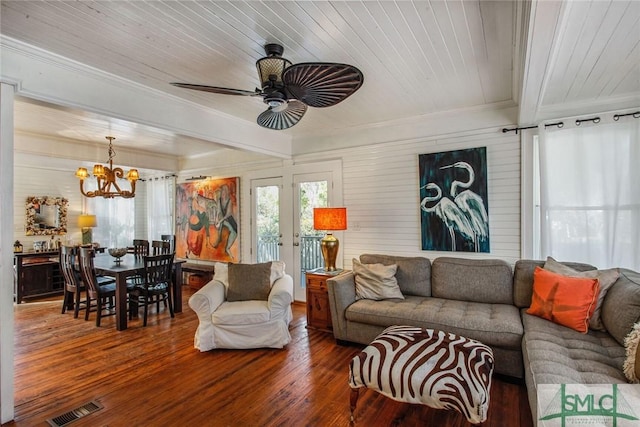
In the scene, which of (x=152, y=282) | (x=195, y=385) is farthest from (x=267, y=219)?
(x=195, y=385)

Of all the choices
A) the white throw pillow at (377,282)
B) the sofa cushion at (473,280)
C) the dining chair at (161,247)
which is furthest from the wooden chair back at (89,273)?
the sofa cushion at (473,280)

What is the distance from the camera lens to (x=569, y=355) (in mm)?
2035

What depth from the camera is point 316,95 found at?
2246 millimetres

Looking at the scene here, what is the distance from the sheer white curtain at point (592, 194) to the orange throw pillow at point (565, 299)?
27.9 inches

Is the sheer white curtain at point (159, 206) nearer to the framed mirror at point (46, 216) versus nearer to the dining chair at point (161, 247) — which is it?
the dining chair at point (161, 247)

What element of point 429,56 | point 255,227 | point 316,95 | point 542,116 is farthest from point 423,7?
point 255,227

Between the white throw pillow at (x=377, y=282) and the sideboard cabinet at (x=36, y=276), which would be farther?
the sideboard cabinet at (x=36, y=276)

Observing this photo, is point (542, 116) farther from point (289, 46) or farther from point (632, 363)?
point (289, 46)

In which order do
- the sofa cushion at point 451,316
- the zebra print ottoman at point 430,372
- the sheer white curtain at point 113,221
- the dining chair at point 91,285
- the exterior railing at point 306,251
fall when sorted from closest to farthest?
the zebra print ottoman at point 430,372, the sofa cushion at point 451,316, the dining chair at point 91,285, the exterior railing at point 306,251, the sheer white curtain at point 113,221

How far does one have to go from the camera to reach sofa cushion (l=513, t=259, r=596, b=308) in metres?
2.99

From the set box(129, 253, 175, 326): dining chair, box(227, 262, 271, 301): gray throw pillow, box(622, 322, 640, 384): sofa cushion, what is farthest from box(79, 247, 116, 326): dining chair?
box(622, 322, 640, 384): sofa cushion

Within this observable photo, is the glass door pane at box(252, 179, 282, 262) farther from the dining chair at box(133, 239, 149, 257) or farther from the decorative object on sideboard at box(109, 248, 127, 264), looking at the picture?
the decorative object on sideboard at box(109, 248, 127, 264)

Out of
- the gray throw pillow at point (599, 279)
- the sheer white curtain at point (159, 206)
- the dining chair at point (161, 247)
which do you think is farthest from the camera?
the sheer white curtain at point (159, 206)

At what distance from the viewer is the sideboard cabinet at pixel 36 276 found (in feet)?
17.4
